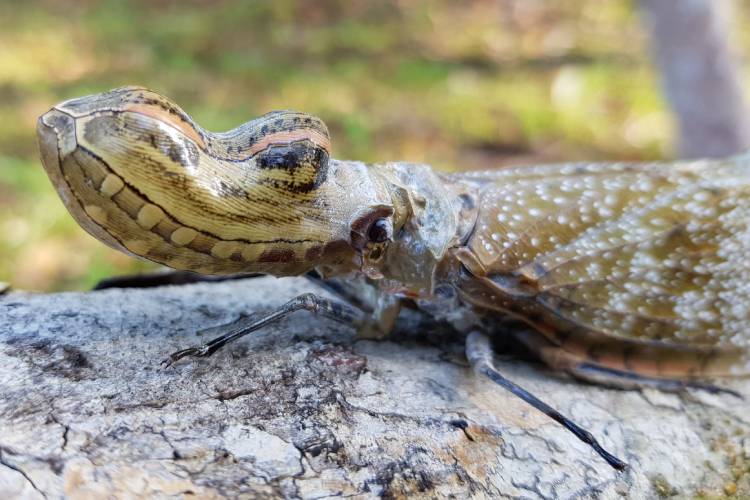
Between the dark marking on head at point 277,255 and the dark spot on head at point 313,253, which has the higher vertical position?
the dark spot on head at point 313,253

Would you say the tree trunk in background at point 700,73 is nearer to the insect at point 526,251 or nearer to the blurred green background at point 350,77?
the blurred green background at point 350,77

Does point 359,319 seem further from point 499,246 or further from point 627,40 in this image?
point 627,40

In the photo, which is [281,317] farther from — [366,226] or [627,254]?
[627,254]

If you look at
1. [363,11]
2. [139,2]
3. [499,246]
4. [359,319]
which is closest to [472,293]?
[499,246]

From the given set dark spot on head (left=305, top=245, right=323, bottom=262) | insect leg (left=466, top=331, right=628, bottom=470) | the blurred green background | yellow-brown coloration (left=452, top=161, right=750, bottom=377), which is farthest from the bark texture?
the blurred green background

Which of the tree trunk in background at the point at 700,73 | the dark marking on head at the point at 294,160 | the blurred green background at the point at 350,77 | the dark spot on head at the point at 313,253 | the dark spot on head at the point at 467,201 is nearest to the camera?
the dark marking on head at the point at 294,160

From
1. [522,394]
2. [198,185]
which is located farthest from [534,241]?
[198,185]

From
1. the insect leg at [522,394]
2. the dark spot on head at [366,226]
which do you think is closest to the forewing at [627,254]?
the insect leg at [522,394]
